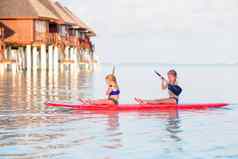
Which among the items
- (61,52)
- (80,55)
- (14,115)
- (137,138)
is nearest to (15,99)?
(14,115)

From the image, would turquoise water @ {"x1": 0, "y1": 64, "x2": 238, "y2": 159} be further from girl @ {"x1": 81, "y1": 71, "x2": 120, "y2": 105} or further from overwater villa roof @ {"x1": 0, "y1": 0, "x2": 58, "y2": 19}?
overwater villa roof @ {"x1": 0, "y1": 0, "x2": 58, "y2": 19}

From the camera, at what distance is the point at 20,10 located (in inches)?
2453

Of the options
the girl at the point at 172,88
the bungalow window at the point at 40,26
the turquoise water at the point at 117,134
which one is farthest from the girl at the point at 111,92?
the bungalow window at the point at 40,26

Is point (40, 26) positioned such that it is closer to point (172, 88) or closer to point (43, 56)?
point (43, 56)

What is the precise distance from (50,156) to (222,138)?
4331mm

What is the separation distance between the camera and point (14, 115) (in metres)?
19.5

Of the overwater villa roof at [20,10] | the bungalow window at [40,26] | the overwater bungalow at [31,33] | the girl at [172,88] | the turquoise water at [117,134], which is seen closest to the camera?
the turquoise water at [117,134]

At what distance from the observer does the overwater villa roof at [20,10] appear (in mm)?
61772

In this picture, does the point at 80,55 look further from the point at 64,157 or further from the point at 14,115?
the point at 64,157

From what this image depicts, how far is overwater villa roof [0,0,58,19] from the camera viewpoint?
6177cm

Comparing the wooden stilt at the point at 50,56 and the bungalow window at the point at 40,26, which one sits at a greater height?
the bungalow window at the point at 40,26

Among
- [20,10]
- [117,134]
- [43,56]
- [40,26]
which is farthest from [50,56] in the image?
[117,134]

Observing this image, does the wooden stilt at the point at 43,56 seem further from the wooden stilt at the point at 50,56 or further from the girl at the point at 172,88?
the girl at the point at 172,88

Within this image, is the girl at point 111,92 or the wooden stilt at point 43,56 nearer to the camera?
the girl at point 111,92
